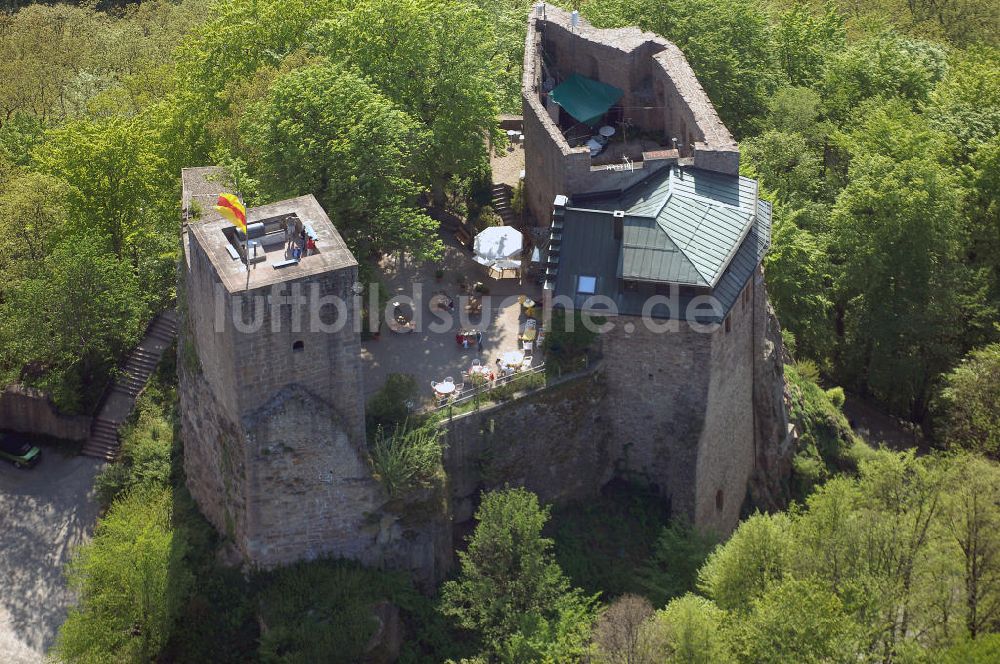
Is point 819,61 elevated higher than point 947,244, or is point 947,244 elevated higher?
point 819,61

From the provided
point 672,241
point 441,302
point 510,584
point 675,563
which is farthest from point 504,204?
point 510,584

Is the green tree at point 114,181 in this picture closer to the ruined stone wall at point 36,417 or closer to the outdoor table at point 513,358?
the ruined stone wall at point 36,417

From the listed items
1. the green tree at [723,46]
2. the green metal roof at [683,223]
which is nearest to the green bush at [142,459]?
the green metal roof at [683,223]

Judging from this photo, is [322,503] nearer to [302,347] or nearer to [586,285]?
[302,347]

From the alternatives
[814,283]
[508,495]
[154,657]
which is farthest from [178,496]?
[814,283]

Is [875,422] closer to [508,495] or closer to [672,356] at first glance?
[672,356]

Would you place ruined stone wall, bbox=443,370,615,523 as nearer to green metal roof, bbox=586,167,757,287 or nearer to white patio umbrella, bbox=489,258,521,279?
green metal roof, bbox=586,167,757,287

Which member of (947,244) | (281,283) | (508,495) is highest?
(281,283)
